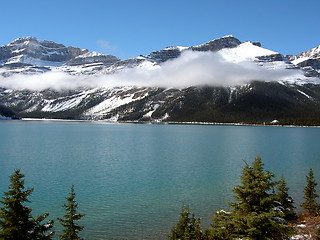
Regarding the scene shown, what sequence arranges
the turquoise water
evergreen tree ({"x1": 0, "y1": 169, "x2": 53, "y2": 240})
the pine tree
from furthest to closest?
the turquoise water, evergreen tree ({"x1": 0, "y1": 169, "x2": 53, "y2": 240}), the pine tree

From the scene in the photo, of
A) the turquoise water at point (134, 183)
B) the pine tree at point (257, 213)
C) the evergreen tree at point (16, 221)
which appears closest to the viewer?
the pine tree at point (257, 213)

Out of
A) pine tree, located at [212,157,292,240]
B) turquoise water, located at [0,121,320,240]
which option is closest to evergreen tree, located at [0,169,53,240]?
pine tree, located at [212,157,292,240]

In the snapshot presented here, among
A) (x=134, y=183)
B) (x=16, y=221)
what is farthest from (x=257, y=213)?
(x=134, y=183)

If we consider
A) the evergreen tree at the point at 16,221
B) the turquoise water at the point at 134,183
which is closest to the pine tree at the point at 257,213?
the evergreen tree at the point at 16,221

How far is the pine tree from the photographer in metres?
15.7

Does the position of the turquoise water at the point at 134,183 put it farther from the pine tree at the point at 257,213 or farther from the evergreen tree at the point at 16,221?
the pine tree at the point at 257,213

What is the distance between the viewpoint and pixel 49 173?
59.3m

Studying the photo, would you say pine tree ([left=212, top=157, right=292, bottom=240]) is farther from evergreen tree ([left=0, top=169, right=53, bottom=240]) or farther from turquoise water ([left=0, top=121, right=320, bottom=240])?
turquoise water ([left=0, top=121, right=320, bottom=240])

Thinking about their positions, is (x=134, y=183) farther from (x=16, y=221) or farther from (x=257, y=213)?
(x=257, y=213)

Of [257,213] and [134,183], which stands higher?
[257,213]

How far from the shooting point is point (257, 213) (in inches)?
633

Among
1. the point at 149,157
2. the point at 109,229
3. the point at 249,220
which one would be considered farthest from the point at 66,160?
the point at 249,220

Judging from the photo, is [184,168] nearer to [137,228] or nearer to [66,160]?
[66,160]

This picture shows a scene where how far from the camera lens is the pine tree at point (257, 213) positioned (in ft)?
51.5
